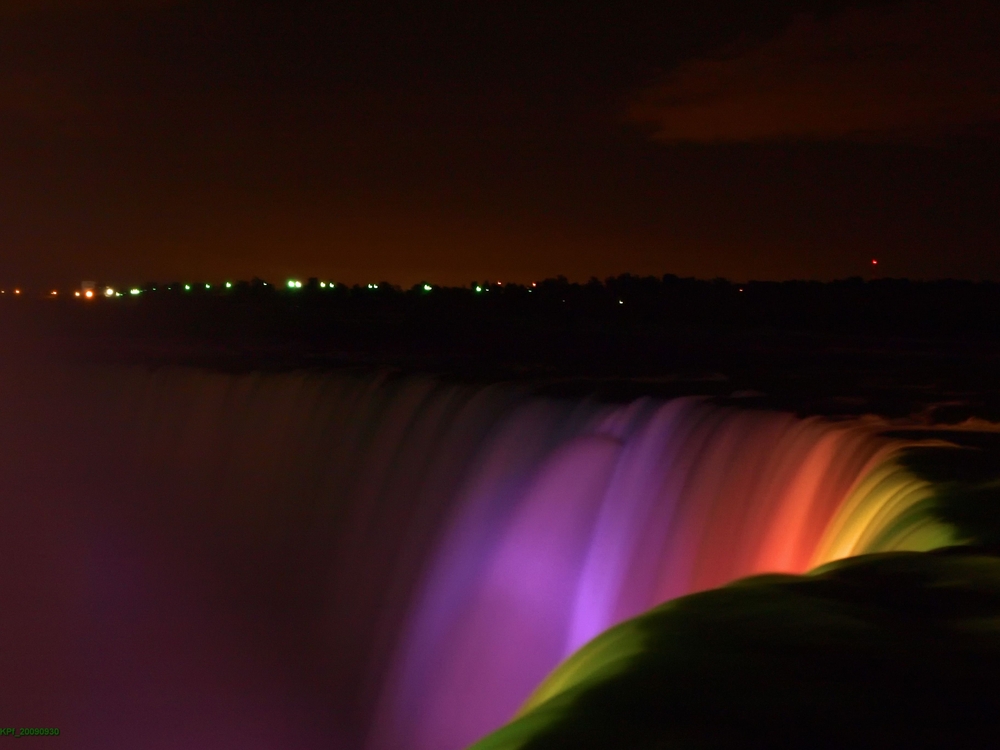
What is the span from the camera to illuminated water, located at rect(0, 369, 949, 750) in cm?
908

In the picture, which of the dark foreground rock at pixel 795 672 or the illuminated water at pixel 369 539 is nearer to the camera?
the dark foreground rock at pixel 795 672

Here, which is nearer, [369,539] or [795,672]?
[795,672]

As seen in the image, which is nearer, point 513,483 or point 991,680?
point 991,680

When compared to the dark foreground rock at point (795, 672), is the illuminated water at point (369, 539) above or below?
below

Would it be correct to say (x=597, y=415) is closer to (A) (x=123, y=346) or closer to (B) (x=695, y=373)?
(B) (x=695, y=373)

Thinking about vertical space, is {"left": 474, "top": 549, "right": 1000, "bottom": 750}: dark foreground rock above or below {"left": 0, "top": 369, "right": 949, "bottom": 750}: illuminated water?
→ above

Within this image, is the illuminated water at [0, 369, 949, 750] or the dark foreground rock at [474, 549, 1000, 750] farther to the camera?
the illuminated water at [0, 369, 949, 750]

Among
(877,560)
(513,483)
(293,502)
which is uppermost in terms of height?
(877,560)

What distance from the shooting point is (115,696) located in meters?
14.8

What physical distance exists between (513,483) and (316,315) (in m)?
30.5

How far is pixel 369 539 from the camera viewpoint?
1370 cm

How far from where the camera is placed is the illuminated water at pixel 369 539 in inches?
358

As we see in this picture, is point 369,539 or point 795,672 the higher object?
point 795,672

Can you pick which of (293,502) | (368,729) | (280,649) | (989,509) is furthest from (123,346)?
(989,509)
